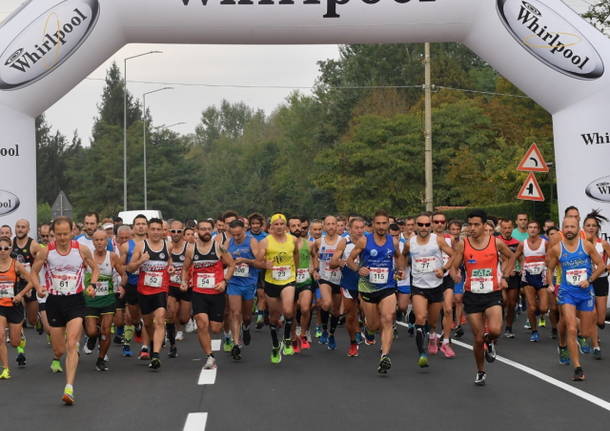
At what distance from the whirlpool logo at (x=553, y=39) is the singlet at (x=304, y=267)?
17.4 feet

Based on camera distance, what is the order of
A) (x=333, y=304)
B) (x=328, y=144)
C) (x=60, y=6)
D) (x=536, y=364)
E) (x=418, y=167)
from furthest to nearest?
1. (x=328, y=144)
2. (x=418, y=167)
3. (x=60, y=6)
4. (x=333, y=304)
5. (x=536, y=364)

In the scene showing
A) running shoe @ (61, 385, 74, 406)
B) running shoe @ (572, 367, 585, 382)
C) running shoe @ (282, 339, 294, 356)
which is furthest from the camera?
running shoe @ (282, 339, 294, 356)

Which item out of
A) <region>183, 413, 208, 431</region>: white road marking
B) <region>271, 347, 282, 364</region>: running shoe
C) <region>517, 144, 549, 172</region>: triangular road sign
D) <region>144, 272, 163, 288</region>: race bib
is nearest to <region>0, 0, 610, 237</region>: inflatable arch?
<region>517, 144, 549, 172</region>: triangular road sign

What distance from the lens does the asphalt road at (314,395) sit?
29.7 ft

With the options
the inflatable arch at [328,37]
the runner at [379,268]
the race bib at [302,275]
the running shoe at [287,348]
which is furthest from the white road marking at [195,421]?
the inflatable arch at [328,37]

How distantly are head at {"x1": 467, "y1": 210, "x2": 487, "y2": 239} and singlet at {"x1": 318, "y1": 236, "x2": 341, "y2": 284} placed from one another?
4.06 metres

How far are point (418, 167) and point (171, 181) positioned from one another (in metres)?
34.5

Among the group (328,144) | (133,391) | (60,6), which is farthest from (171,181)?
(133,391)

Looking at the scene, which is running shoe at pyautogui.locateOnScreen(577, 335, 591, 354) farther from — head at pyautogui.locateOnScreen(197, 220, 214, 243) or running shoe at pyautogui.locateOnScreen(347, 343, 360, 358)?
head at pyautogui.locateOnScreen(197, 220, 214, 243)

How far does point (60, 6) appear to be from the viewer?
55.4 ft

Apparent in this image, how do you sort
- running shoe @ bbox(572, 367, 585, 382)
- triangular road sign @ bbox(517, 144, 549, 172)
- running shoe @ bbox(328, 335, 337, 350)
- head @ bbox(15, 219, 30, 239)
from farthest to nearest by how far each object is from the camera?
1. triangular road sign @ bbox(517, 144, 549, 172)
2. head @ bbox(15, 219, 30, 239)
3. running shoe @ bbox(328, 335, 337, 350)
4. running shoe @ bbox(572, 367, 585, 382)

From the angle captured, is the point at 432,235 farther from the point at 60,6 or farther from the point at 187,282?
A: the point at 60,6

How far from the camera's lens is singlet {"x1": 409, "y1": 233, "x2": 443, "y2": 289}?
13.1 metres

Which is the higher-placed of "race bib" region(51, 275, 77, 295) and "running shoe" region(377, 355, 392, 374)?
"race bib" region(51, 275, 77, 295)
